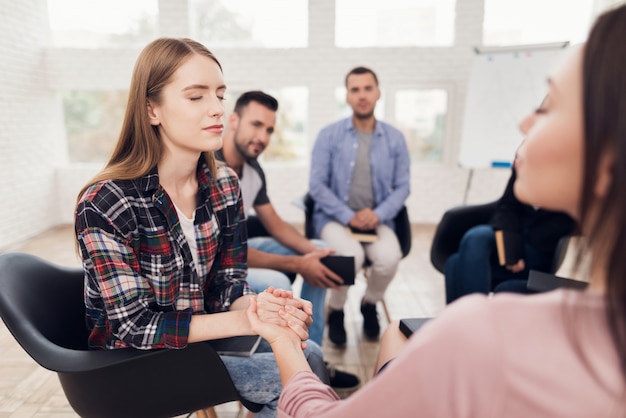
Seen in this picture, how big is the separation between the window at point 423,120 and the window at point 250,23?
138cm

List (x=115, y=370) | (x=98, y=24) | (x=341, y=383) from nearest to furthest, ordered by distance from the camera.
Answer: (x=115, y=370) → (x=341, y=383) → (x=98, y=24)

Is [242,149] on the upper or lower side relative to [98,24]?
lower

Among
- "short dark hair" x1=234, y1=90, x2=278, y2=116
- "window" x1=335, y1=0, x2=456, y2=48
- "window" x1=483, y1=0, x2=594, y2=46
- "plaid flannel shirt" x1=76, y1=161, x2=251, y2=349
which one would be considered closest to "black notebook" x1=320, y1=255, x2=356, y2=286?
"plaid flannel shirt" x1=76, y1=161, x2=251, y2=349

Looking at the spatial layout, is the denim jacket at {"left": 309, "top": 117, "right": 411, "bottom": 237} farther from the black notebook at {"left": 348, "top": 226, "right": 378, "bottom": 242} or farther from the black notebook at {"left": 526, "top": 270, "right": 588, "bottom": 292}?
the black notebook at {"left": 526, "top": 270, "right": 588, "bottom": 292}

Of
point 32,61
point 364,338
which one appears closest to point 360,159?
point 364,338

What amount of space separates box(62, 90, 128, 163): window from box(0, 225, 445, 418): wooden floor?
1553mm

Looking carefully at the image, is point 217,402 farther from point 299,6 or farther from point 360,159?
point 299,6

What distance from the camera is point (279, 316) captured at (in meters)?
1.11

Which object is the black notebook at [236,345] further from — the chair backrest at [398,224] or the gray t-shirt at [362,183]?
the gray t-shirt at [362,183]

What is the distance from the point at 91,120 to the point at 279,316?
5.10 m

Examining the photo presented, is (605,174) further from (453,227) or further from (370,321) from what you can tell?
(370,321)

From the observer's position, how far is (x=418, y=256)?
4.28 m

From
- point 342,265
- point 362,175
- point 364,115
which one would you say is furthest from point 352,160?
point 342,265

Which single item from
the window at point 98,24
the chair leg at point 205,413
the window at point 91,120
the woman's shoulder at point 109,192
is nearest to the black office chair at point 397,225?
the chair leg at point 205,413
